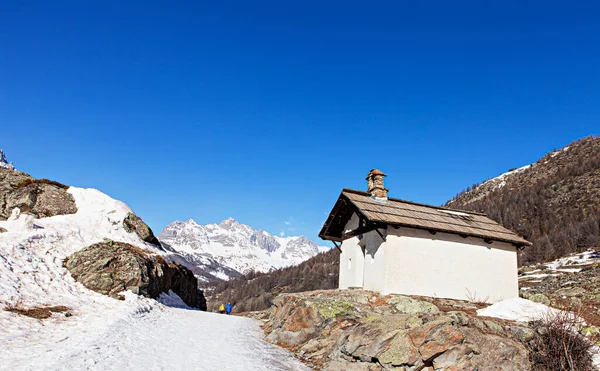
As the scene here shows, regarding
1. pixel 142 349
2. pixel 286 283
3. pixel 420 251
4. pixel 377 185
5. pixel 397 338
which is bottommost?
pixel 142 349

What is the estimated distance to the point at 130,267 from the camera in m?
22.2

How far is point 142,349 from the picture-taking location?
11.7 meters

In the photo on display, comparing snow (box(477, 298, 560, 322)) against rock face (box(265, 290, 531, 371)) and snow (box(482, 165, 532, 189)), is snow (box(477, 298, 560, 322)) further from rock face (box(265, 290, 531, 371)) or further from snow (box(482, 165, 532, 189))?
snow (box(482, 165, 532, 189))

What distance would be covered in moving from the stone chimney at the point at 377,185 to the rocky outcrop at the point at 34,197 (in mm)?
21023

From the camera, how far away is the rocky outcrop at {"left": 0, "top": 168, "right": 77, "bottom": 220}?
85.2 feet

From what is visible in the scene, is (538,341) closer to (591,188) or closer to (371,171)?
(371,171)

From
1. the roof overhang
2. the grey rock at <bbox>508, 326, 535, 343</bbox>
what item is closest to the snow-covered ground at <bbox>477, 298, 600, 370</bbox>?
the grey rock at <bbox>508, 326, 535, 343</bbox>

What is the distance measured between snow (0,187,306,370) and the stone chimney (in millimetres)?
11305

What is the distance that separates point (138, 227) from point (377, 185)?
18691mm

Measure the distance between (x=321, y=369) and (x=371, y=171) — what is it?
637 inches

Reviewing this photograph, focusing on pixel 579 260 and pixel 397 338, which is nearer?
pixel 397 338

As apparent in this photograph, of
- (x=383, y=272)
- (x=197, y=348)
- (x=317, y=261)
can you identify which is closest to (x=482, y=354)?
(x=197, y=348)

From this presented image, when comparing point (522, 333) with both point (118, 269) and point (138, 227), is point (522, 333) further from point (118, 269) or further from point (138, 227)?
point (138, 227)

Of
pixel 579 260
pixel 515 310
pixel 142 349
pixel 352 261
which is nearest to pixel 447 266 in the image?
pixel 352 261
